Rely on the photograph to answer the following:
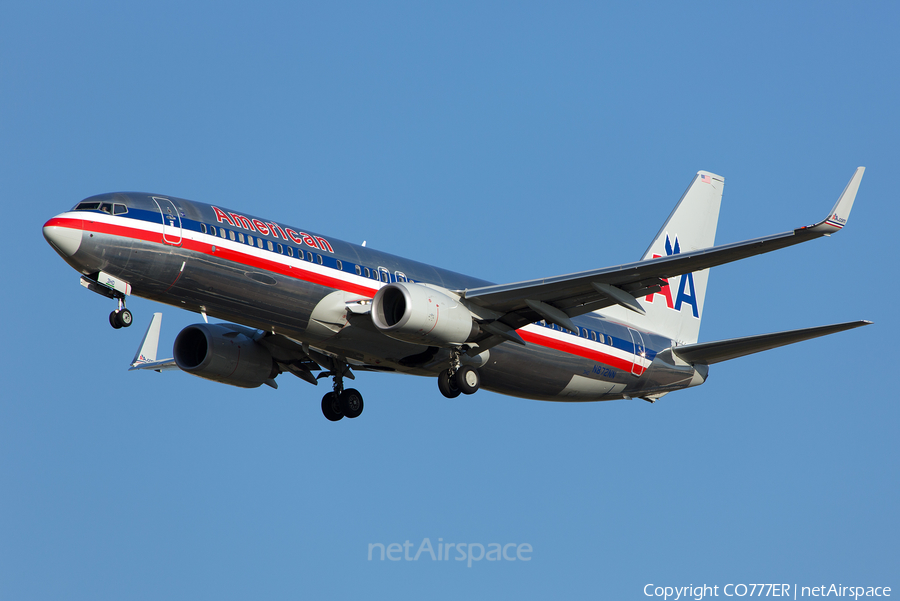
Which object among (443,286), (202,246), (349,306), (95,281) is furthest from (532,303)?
(95,281)

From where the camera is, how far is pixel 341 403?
110 feet

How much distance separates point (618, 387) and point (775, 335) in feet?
21.0

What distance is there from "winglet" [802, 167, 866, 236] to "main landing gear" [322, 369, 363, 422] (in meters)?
16.5

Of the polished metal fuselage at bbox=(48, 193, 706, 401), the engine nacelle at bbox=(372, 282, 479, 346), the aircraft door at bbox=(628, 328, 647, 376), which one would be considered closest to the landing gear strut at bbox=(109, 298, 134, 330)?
the polished metal fuselage at bbox=(48, 193, 706, 401)

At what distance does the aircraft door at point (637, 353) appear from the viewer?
34906mm

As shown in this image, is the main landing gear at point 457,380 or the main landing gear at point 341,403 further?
the main landing gear at point 341,403

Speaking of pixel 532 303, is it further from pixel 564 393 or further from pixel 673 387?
pixel 673 387

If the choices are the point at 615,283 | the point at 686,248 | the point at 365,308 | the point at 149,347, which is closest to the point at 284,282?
the point at 365,308

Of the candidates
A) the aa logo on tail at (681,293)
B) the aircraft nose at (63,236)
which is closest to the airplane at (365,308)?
the aircraft nose at (63,236)

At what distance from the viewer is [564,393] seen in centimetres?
3378

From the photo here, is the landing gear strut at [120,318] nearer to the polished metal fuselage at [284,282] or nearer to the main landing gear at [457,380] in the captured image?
the polished metal fuselage at [284,282]

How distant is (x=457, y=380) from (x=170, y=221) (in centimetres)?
→ 986

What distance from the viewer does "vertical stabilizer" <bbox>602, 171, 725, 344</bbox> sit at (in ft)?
127

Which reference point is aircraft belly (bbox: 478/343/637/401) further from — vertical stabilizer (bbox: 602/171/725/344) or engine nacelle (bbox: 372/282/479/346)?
vertical stabilizer (bbox: 602/171/725/344)
